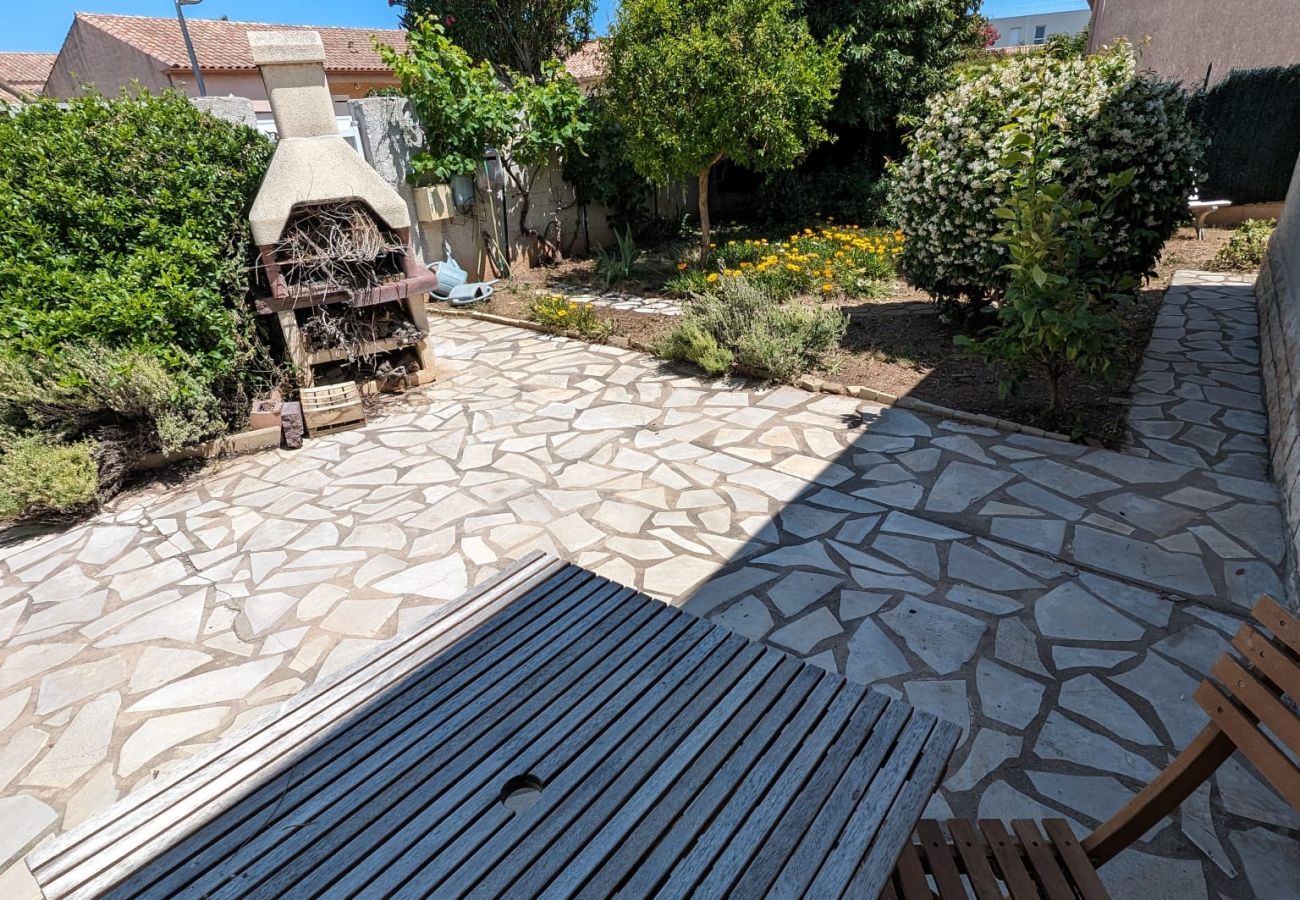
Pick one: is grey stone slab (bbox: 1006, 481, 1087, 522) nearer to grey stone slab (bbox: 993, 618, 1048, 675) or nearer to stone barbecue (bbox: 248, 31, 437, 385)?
grey stone slab (bbox: 993, 618, 1048, 675)

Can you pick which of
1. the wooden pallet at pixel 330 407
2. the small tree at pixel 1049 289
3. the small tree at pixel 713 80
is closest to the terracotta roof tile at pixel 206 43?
the small tree at pixel 713 80

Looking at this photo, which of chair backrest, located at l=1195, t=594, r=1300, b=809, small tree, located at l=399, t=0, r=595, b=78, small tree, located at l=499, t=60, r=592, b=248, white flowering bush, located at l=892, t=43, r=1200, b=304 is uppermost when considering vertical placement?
small tree, located at l=399, t=0, r=595, b=78

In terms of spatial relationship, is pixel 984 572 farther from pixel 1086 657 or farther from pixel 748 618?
pixel 748 618

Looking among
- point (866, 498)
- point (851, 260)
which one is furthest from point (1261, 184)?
point (866, 498)

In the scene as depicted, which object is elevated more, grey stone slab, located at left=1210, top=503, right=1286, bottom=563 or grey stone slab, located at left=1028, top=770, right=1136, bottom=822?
grey stone slab, located at left=1210, top=503, right=1286, bottom=563

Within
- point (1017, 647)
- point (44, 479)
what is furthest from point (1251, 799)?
point (44, 479)

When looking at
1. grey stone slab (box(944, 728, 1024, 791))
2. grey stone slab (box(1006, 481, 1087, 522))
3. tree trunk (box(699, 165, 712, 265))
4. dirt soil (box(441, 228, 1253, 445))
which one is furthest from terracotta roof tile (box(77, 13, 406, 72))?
grey stone slab (box(944, 728, 1024, 791))

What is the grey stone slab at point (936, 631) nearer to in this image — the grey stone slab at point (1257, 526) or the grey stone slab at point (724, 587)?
the grey stone slab at point (724, 587)

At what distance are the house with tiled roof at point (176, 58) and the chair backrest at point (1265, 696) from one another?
22.0 m

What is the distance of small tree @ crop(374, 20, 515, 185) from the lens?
816 centimetres

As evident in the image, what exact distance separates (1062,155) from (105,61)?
2633cm

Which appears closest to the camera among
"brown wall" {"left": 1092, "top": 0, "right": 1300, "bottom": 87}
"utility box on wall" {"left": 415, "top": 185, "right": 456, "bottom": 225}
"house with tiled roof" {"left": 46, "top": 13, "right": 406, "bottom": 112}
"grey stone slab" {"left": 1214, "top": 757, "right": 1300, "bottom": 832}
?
"grey stone slab" {"left": 1214, "top": 757, "right": 1300, "bottom": 832}

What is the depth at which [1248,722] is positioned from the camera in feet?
4.29

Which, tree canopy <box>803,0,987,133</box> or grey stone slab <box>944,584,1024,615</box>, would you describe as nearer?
grey stone slab <box>944,584,1024,615</box>
